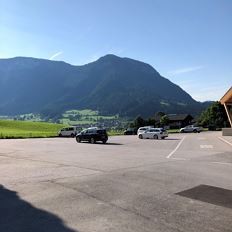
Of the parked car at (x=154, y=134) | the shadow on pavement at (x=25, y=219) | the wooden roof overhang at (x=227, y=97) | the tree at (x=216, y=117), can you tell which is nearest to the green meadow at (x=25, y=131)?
the parked car at (x=154, y=134)

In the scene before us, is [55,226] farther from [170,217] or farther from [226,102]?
[226,102]

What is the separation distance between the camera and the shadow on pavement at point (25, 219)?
710 centimetres

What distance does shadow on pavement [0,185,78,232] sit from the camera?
710cm

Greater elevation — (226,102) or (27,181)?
(226,102)

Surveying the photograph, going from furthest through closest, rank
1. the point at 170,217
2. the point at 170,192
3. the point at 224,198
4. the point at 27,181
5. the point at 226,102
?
the point at 226,102 < the point at 27,181 < the point at 170,192 < the point at 224,198 < the point at 170,217

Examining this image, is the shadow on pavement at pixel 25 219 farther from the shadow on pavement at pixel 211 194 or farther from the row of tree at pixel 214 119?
the row of tree at pixel 214 119

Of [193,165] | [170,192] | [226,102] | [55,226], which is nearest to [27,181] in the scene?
[170,192]

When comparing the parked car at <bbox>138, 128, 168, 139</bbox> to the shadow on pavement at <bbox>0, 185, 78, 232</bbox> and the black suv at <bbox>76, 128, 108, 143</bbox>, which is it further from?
the shadow on pavement at <bbox>0, 185, 78, 232</bbox>

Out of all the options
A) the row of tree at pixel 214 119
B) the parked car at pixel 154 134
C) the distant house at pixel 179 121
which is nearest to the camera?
the parked car at pixel 154 134

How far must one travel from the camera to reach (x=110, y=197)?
9812mm

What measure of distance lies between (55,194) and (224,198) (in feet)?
14.5

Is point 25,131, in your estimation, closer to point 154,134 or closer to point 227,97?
point 154,134

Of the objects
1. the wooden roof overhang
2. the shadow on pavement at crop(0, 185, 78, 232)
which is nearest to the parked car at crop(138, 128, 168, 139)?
the wooden roof overhang

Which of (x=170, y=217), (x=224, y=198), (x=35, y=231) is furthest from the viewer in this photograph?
(x=224, y=198)
